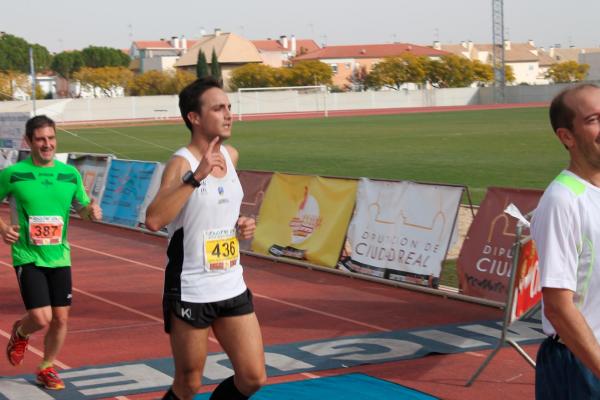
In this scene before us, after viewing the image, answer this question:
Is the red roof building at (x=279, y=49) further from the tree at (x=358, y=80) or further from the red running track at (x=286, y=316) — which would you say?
the red running track at (x=286, y=316)

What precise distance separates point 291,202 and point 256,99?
233 feet

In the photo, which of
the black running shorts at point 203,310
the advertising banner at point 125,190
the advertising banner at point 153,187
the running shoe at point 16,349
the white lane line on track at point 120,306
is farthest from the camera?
the advertising banner at point 125,190

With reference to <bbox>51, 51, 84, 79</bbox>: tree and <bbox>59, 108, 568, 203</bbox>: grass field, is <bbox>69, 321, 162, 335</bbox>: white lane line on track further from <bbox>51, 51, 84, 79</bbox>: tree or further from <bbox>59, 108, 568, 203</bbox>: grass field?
<bbox>51, 51, 84, 79</bbox>: tree

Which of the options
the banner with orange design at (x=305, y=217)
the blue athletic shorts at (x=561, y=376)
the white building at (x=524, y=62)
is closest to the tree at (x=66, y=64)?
the white building at (x=524, y=62)

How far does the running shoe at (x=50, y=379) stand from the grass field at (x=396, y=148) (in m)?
13.5

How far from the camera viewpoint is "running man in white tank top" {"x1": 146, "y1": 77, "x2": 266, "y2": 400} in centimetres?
529

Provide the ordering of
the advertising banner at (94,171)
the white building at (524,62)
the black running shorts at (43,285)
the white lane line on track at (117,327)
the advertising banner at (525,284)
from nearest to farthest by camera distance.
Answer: the black running shorts at (43,285)
the advertising banner at (525,284)
the white lane line on track at (117,327)
the advertising banner at (94,171)
the white building at (524,62)

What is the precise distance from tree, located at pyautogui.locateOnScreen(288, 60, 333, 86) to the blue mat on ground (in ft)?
352

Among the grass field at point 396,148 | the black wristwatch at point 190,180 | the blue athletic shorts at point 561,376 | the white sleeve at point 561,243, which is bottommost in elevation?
the grass field at point 396,148

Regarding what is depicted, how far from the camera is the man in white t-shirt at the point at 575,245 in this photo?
11.4 ft

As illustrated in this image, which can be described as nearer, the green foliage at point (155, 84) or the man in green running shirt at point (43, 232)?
the man in green running shirt at point (43, 232)

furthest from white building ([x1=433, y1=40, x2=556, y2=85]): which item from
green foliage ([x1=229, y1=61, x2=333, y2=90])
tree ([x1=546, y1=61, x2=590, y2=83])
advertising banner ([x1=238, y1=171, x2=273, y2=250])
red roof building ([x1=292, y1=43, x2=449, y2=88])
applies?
advertising banner ([x1=238, y1=171, x2=273, y2=250])

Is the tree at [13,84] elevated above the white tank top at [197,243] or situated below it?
above

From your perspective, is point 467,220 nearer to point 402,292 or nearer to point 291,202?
point 291,202
